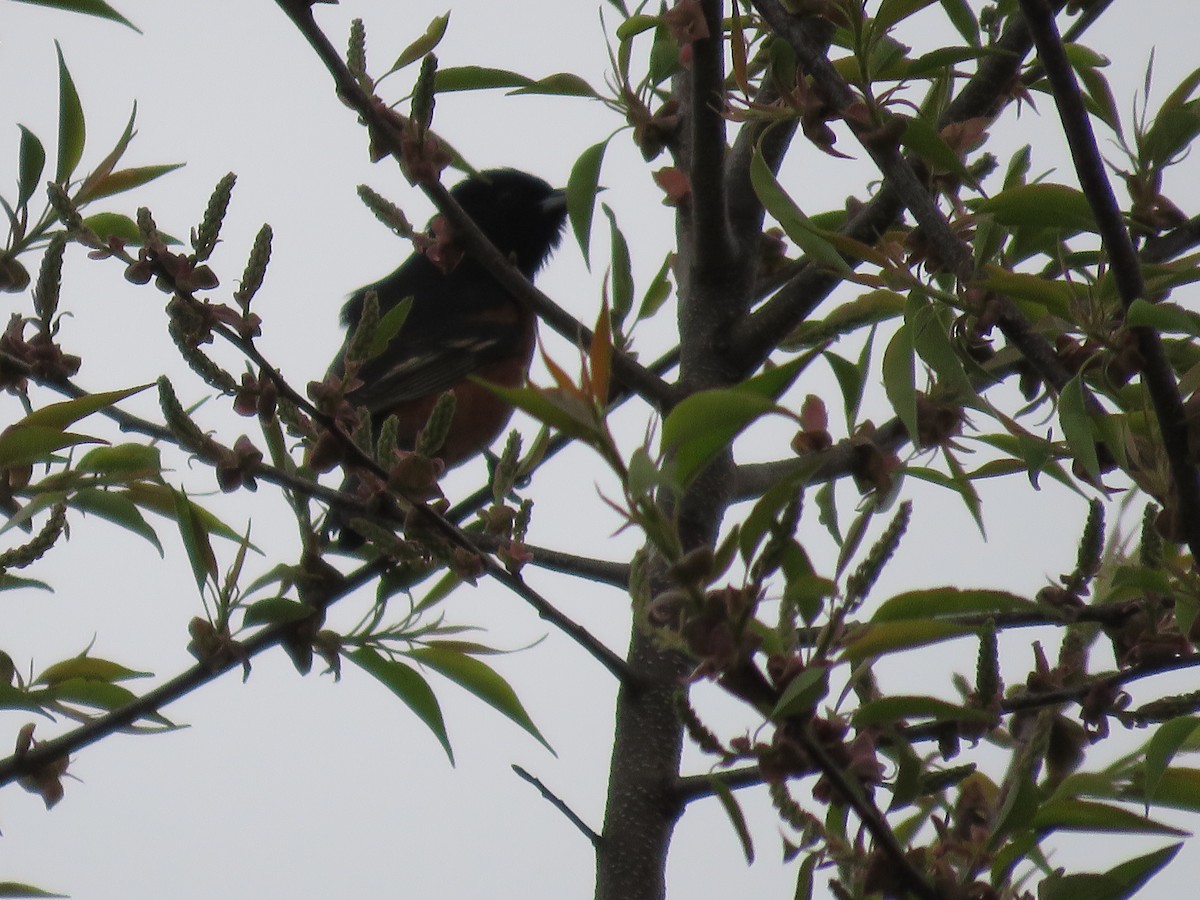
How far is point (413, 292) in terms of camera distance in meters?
5.28

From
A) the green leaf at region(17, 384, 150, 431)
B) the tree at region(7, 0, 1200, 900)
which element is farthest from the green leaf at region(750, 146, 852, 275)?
the green leaf at region(17, 384, 150, 431)


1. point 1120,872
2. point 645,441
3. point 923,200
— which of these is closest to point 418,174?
point 923,200

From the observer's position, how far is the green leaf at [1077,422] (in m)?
1.19

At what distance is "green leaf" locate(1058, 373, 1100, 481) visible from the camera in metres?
1.19

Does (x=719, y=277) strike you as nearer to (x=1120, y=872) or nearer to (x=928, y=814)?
(x=928, y=814)

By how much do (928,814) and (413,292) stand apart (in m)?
3.98

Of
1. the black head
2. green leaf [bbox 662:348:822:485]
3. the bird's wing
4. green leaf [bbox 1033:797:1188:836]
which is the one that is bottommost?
green leaf [bbox 1033:797:1188:836]

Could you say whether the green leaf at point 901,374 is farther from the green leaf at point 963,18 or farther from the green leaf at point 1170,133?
the green leaf at point 963,18

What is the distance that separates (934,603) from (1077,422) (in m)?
0.21

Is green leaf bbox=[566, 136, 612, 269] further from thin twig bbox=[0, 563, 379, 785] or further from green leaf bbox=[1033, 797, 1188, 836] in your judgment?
green leaf bbox=[1033, 797, 1188, 836]

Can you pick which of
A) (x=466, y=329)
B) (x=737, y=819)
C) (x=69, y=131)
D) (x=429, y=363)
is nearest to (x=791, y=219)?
(x=737, y=819)

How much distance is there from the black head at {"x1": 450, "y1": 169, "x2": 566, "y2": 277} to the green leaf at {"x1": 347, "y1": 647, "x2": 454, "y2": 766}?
423 centimetres

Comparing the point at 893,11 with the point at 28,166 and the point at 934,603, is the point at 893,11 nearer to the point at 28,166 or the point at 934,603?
the point at 934,603

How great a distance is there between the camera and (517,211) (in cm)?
588
